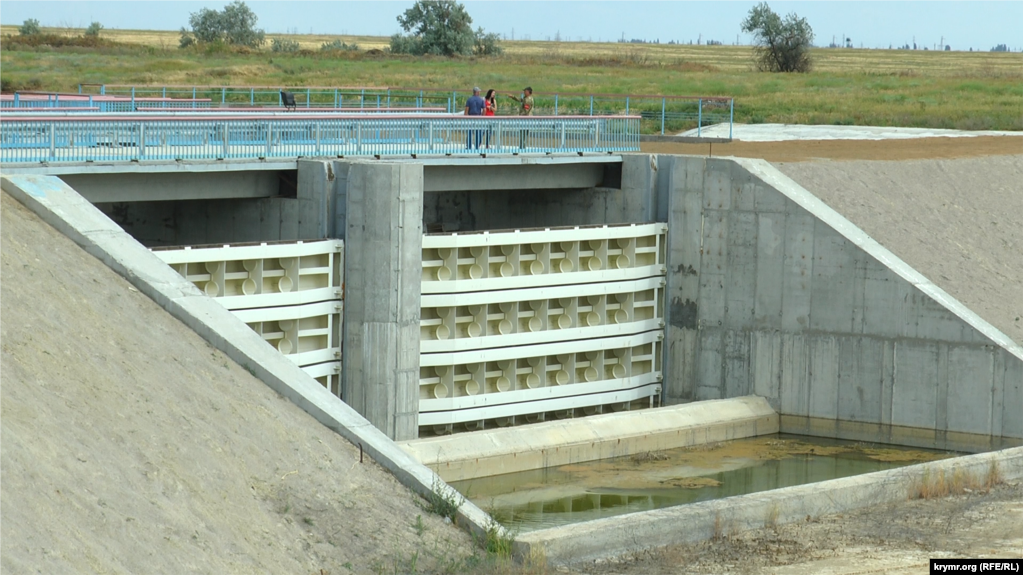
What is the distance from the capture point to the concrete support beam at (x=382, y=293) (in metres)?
22.1

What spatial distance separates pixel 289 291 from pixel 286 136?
9.03 feet

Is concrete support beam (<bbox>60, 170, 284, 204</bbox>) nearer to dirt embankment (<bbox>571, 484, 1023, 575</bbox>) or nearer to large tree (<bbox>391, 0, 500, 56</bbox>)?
dirt embankment (<bbox>571, 484, 1023, 575</bbox>)

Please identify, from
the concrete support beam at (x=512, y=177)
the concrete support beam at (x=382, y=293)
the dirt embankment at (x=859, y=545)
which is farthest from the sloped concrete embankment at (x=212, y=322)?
the concrete support beam at (x=512, y=177)

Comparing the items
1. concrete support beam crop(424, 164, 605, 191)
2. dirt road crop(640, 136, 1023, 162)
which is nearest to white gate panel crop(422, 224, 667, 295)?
concrete support beam crop(424, 164, 605, 191)

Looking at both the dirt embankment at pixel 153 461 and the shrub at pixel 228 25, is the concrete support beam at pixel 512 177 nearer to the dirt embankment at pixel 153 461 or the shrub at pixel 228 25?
the dirt embankment at pixel 153 461

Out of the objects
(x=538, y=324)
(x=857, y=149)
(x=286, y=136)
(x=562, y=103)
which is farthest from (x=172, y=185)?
(x=562, y=103)

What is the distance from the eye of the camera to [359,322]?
2242 centimetres

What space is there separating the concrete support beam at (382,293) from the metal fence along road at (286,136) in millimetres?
1664

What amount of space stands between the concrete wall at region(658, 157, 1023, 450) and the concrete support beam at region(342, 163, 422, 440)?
6151 millimetres

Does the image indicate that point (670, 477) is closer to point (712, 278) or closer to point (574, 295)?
point (574, 295)

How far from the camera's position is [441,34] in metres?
98.7

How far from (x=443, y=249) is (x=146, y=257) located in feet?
24.1

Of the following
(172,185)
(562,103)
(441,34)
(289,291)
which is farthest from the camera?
(441,34)

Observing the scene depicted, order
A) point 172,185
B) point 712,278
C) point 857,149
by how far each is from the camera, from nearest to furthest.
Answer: point 172,185 → point 712,278 → point 857,149
